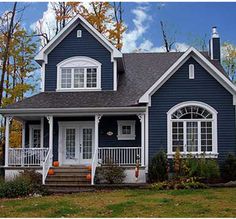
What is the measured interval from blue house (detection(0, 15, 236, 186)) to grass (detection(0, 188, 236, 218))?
12.3 ft

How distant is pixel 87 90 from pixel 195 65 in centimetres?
533

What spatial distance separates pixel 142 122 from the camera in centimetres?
1800

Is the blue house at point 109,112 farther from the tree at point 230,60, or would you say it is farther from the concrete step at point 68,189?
the tree at point 230,60

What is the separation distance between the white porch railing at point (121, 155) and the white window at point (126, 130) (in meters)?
0.82

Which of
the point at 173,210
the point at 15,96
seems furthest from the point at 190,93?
the point at 15,96

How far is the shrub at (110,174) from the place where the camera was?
17105 millimetres

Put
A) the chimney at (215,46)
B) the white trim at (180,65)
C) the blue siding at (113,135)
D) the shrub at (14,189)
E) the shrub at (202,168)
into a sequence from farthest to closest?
the chimney at (215,46) → the blue siding at (113,135) → the white trim at (180,65) → the shrub at (202,168) → the shrub at (14,189)

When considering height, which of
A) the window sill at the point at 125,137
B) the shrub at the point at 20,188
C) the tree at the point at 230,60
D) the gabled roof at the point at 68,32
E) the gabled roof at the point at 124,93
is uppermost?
the tree at the point at 230,60

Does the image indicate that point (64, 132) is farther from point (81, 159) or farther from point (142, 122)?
point (142, 122)

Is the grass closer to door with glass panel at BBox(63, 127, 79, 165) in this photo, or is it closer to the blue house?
the blue house

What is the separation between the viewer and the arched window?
1791 cm

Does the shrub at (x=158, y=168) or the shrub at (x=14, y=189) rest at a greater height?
the shrub at (x=158, y=168)

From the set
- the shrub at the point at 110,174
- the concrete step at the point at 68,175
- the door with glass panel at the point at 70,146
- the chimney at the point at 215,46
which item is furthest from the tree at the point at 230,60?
the concrete step at the point at 68,175

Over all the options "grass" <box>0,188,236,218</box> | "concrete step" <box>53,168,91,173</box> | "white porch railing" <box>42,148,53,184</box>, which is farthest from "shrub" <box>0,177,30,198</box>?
"concrete step" <box>53,168,91,173</box>
